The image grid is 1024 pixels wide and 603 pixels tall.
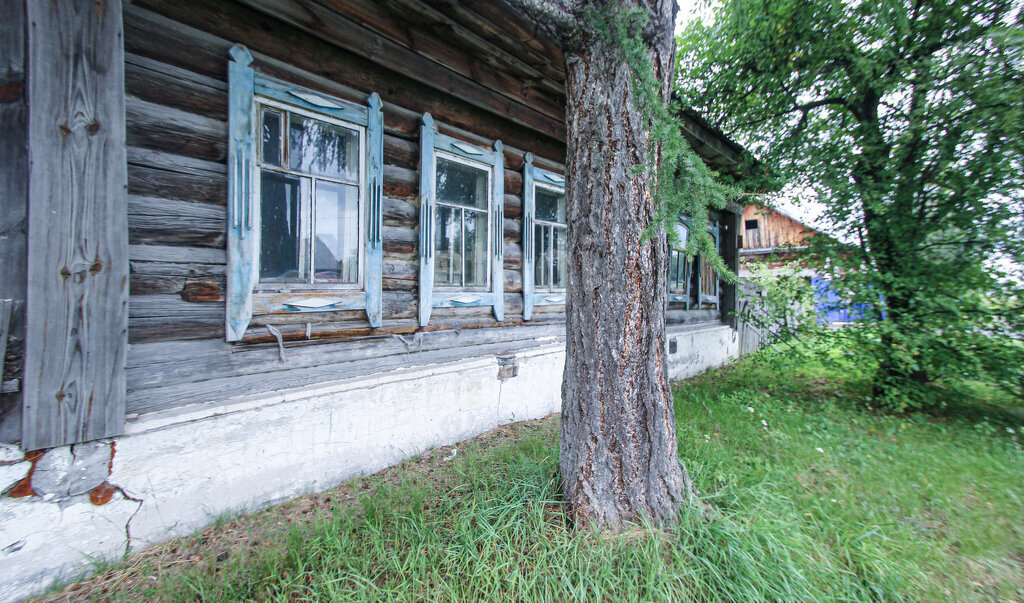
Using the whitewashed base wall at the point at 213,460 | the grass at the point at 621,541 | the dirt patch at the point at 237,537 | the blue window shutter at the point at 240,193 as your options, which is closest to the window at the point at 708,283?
the grass at the point at 621,541

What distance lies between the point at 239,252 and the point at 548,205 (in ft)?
11.8

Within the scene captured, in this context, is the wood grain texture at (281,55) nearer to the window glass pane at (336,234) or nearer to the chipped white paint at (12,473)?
the window glass pane at (336,234)

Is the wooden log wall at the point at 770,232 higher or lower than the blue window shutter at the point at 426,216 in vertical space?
higher

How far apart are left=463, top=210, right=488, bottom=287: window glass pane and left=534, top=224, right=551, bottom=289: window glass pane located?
0.94m

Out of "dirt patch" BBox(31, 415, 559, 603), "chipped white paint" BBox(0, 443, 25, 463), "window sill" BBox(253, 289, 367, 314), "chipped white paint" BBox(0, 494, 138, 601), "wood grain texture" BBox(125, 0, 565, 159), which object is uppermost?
"wood grain texture" BBox(125, 0, 565, 159)

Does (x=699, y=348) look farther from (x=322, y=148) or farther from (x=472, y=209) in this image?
(x=322, y=148)

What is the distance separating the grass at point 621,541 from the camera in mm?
1836

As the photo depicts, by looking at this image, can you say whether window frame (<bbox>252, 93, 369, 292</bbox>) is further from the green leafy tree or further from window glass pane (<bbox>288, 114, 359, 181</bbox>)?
the green leafy tree

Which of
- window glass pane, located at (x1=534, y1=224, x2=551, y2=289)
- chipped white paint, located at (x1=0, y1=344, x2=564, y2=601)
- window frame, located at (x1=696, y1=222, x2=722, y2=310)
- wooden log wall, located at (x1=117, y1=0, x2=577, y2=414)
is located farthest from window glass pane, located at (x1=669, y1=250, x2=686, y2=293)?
chipped white paint, located at (x1=0, y1=344, x2=564, y2=601)

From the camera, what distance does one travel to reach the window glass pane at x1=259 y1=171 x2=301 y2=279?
9.44 ft

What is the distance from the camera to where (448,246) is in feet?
13.4

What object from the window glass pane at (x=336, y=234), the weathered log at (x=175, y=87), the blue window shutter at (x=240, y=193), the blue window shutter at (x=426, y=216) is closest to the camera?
the weathered log at (x=175, y=87)

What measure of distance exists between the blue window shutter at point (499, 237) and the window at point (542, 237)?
371 millimetres

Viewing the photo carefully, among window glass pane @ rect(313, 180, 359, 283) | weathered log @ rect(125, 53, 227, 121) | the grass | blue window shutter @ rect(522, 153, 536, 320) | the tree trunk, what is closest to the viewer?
the grass
